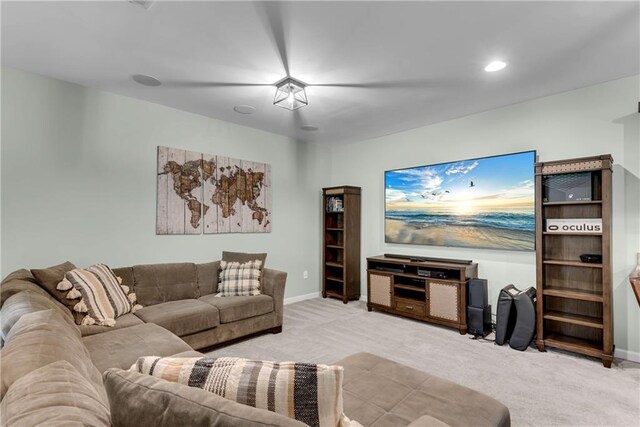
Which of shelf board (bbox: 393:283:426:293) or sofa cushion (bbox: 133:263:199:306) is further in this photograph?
shelf board (bbox: 393:283:426:293)

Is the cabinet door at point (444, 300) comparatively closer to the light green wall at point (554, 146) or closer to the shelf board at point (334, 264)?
the light green wall at point (554, 146)

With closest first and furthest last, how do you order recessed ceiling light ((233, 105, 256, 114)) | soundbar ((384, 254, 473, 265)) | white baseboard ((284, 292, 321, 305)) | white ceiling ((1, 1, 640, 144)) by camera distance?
white ceiling ((1, 1, 640, 144)), recessed ceiling light ((233, 105, 256, 114)), soundbar ((384, 254, 473, 265)), white baseboard ((284, 292, 321, 305))

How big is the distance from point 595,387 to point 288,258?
371 cm

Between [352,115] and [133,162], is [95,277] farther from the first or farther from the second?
[352,115]

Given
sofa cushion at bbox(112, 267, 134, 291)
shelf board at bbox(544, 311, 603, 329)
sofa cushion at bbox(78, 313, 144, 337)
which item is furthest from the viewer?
sofa cushion at bbox(112, 267, 134, 291)

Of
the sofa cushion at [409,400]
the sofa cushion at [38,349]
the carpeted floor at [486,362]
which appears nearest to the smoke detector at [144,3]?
the sofa cushion at [38,349]

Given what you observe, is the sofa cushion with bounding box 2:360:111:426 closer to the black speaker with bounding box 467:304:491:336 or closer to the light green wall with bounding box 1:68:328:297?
the light green wall with bounding box 1:68:328:297

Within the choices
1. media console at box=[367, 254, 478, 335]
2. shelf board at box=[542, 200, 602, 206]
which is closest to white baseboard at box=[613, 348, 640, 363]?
media console at box=[367, 254, 478, 335]

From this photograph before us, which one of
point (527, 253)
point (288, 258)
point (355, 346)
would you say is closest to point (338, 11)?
point (355, 346)

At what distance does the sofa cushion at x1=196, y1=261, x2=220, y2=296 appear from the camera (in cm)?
350

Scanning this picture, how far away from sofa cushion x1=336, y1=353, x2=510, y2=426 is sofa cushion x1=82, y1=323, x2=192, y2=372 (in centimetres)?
120

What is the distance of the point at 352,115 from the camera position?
3.93 meters

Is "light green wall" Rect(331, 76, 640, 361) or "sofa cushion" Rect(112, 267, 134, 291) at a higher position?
"light green wall" Rect(331, 76, 640, 361)

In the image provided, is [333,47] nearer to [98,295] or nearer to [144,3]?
[144,3]
